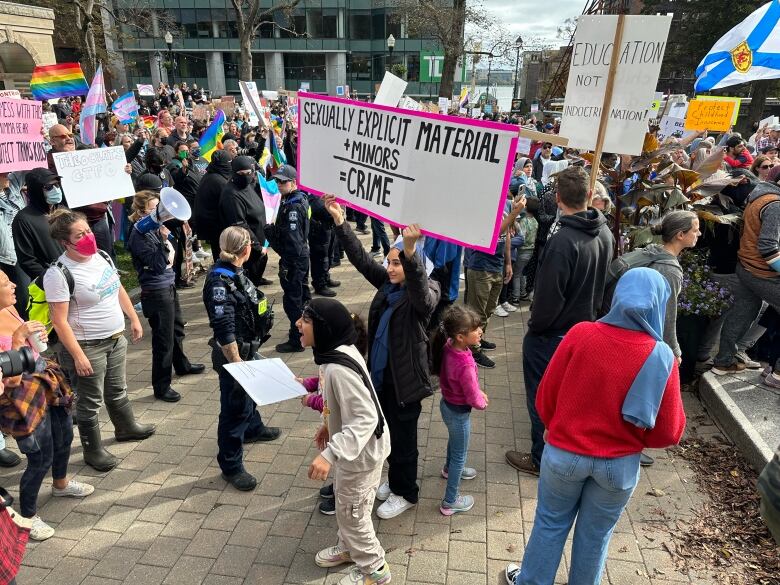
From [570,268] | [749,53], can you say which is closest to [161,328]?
[570,268]

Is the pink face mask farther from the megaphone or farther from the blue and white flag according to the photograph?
the blue and white flag

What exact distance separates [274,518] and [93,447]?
5.35 ft

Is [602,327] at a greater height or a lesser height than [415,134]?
lesser

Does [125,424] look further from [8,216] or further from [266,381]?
[8,216]

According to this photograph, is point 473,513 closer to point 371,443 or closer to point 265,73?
point 371,443

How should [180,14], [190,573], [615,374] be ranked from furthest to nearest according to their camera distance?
1. [180,14]
2. [190,573]
3. [615,374]

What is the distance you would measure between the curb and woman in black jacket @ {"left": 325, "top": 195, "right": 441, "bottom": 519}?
2.74 m

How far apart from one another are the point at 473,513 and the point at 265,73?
62.2m

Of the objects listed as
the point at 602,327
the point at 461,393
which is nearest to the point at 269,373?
the point at 461,393

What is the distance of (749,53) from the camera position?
688cm

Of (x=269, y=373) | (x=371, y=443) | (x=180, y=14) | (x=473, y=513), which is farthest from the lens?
(x=180, y=14)

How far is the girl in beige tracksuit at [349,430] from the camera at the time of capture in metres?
2.72

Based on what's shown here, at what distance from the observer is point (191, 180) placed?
8.44 meters

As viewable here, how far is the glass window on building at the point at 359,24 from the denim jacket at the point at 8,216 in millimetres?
57262
